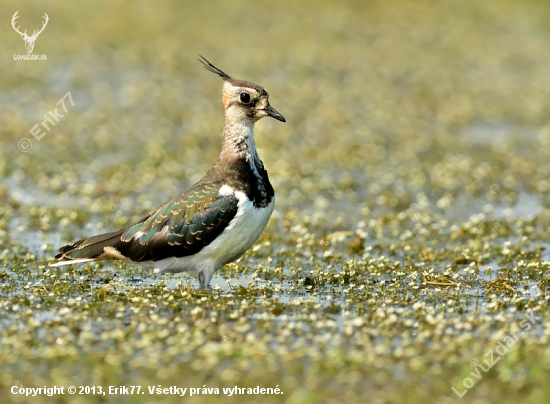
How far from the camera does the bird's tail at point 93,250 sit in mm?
12984

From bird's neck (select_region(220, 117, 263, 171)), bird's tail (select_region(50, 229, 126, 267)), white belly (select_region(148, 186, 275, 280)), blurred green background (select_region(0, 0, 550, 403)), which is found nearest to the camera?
blurred green background (select_region(0, 0, 550, 403))

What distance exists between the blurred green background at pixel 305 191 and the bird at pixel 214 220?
1.55ft

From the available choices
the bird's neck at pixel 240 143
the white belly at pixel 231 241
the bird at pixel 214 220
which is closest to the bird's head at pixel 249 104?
the bird at pixel 214 220

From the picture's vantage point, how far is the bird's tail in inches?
511

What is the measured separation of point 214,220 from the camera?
12305 mm

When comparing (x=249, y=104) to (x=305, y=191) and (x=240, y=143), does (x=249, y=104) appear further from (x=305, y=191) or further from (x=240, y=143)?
(x=305, y=191)

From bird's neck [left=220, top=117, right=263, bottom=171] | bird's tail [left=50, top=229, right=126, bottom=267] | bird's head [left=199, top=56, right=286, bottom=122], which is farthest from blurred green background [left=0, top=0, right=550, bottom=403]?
bird's head [left=199, top=56, right=286, bottom=122]

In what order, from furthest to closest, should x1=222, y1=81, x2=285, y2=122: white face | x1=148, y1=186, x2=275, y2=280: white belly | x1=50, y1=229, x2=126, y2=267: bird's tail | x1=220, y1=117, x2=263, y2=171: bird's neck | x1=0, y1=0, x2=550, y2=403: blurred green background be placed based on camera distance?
x1=222, y1=81, x2=285, y2=122: white face → x1=50, y1=229, x2=126, y2=267: bird's tail → x1=220, y1=117, x2=263, y2=171: bird's neck → x1=148, y1=186, x2=275, y2=280: white belly → x1=0, y1=0, x2=550, y2=403: blurred green background

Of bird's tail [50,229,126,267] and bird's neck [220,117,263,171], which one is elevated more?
bird's neck [220,117,263,171]

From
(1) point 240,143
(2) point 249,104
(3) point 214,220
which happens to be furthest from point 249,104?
(3) point 214,220

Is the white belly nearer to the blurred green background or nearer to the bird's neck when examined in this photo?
the blurred green background

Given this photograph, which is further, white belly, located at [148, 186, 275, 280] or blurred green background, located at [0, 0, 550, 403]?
white belly, located at [148, 186, 275, 280]

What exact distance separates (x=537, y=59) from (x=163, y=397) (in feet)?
92.4

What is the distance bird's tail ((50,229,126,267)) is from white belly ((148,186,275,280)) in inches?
27.4
